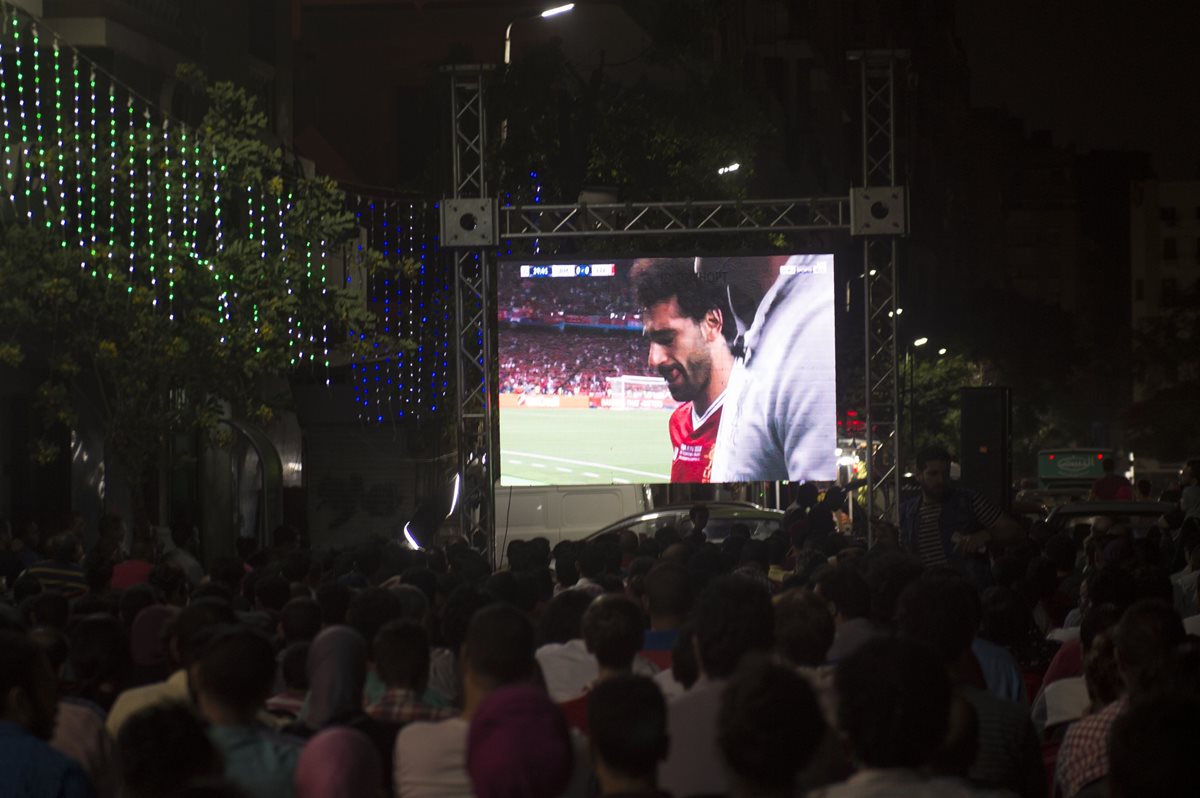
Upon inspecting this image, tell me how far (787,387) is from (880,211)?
219cm

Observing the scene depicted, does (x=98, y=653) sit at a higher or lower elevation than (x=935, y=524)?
lower

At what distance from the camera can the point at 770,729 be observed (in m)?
3.75

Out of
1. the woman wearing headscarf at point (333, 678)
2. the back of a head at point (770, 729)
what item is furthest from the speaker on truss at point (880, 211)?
the back of a head at point (770, 729)

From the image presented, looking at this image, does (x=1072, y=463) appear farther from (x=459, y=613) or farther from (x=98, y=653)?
(x=98, y=653)

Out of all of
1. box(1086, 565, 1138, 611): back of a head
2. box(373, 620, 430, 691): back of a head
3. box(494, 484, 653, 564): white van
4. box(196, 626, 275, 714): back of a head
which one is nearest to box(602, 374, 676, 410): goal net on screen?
box(494, 484, 653, 564): white van

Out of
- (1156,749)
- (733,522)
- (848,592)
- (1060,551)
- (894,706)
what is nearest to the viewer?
(1156,749)

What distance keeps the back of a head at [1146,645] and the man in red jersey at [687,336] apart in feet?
45.1

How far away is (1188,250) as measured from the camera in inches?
5527

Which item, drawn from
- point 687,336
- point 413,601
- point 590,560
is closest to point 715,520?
point 687,336

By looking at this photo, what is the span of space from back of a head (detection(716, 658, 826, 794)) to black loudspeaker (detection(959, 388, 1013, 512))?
19.0m

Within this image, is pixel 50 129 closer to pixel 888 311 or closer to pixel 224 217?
pixel 224 217

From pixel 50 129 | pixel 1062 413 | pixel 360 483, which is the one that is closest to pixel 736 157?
pixel 360 483

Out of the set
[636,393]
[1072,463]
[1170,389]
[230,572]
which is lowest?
[1072,463]

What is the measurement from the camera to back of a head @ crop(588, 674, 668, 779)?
4.14 m
